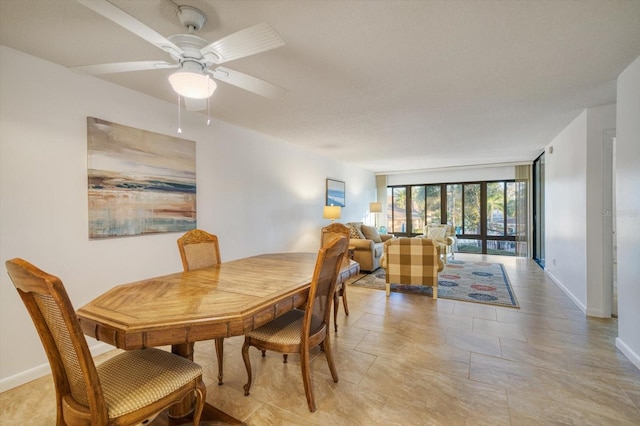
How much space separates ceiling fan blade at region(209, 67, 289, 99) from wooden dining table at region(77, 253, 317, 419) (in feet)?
4.02

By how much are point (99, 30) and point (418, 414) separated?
3089 mm

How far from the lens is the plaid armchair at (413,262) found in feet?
13.0

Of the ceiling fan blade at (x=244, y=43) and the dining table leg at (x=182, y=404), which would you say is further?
the dining table leg at (x=182, y=404)

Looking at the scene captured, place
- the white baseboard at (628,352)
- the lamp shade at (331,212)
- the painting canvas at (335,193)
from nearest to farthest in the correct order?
the white baseboard at (628,352)
the lamp shade at (331,212)
the painting canvas at (335,193)

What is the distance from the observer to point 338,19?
1.71 metres

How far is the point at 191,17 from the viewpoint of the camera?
5.41 ft

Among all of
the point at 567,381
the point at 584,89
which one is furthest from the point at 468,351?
the point at 584,89

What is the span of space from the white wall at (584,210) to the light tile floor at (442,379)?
1.32 feet

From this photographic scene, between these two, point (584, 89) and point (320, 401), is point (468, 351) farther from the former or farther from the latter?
point (584, 89)

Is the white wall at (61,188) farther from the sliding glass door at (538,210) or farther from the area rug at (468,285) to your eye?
the sliding glass door at (538,210)

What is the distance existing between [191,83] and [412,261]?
349 cm

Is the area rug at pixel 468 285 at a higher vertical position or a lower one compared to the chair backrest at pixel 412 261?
lower

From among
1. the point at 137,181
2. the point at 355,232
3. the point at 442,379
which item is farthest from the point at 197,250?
the point at 355,232

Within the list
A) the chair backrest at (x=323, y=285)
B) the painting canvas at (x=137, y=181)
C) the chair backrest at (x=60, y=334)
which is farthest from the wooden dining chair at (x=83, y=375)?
the painting canvas at (x=137, y=181)
